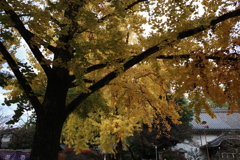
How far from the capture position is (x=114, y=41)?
11.1 ft

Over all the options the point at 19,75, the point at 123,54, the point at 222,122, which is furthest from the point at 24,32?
the point at 222,122

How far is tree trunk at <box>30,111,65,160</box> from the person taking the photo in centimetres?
374

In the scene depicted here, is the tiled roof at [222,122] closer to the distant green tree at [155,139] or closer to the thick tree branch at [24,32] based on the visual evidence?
the distant green tree at [155,139]

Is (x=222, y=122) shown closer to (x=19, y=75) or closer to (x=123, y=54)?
(x=123, y=54)

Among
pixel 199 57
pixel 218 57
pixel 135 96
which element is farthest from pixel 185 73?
pixel 135 96

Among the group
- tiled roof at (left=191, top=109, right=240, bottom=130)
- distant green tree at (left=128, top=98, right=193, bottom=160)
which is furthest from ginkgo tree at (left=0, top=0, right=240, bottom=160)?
tiled roof at (left=191, top=109, right=240, bottom=130)

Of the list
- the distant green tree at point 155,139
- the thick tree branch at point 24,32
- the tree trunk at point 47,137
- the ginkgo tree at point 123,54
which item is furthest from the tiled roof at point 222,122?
the thick tree branch at point 24,32

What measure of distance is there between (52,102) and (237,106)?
14.3ft

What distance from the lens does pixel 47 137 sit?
3.82 metres

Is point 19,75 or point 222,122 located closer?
point 19,75

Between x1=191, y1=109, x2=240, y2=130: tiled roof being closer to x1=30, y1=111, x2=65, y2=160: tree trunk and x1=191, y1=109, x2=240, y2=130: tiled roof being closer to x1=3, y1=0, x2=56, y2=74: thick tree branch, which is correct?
x1=30, y1=111, x2=65, y2=160: tree trunk

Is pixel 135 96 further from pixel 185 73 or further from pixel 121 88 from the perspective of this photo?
pixel 185 73

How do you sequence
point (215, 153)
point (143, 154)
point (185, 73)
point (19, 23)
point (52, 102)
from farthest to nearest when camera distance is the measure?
point (143, 154) < point (215, 153) < point (185, 73) < point (52, 102) < point (19, 23)

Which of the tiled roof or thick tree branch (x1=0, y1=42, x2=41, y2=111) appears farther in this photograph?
the tiled roof
